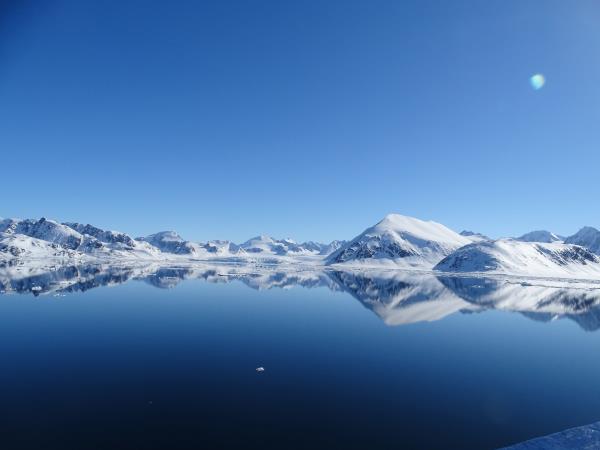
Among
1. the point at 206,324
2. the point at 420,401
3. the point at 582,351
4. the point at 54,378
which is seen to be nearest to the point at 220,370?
the point at 54,378

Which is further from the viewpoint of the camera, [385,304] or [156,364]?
[385,304]

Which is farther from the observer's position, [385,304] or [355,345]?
[385,304]

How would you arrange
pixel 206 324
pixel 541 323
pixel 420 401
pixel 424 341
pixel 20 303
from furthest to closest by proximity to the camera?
pixel 20 303
pixel 541 323
pixel 206 324
pixel 424 341
pixel 420 401

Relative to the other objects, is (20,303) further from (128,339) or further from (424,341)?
(424,341)

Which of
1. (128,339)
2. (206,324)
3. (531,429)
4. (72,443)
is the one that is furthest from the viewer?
(206,324)

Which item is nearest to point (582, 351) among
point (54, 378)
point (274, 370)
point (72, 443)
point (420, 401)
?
point (420, 401)

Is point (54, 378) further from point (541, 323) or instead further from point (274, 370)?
point (541, 323)
